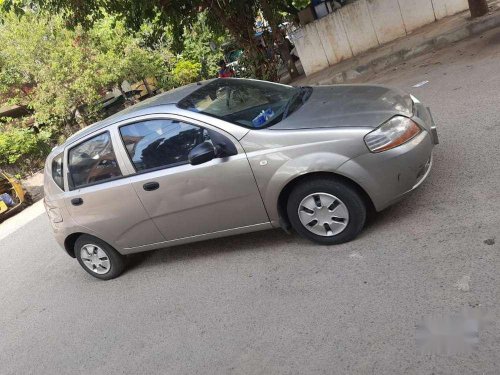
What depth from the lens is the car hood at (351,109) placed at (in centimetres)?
395

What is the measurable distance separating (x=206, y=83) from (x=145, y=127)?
960 mm

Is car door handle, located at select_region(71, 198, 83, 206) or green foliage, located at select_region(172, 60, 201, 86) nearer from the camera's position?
car door handle, located at select_region(71, 198, 83, 206)

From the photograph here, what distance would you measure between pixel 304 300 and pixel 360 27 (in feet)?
37.3

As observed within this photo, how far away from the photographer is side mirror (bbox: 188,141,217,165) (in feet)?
13.3

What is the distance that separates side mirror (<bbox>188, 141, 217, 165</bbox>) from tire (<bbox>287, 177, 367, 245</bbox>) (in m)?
0.77

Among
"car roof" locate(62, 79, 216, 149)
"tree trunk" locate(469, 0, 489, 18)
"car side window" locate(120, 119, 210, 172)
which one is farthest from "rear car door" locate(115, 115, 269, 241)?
"tree trunk" locate(469, 0, 489, 18)

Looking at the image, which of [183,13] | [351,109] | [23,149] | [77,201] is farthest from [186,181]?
[23,149]

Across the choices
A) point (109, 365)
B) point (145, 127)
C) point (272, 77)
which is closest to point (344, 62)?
point (272, 77)

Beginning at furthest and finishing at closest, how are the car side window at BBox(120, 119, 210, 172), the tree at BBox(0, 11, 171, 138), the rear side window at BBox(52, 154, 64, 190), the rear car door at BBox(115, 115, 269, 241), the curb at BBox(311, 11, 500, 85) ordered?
the tree at BBox(0, 11, 171, 138) < the curb at BBox(311, 11, 500, 85) < the rear side window at BBox(52, 154, 64, 190) < the car side window at BBox(120, 119, 210, 172) < the rear car door at BBox(115, 115, 269, 241)

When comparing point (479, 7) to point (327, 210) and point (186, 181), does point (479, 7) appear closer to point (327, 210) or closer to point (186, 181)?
point (327, 210)

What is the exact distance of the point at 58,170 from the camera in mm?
5242

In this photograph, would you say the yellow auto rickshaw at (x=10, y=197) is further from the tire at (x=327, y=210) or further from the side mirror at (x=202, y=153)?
the tire at (x=327, y=210)

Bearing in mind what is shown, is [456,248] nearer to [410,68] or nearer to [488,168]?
[488,168]

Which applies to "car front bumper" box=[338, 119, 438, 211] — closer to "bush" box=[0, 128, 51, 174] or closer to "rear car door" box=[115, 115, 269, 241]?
"rear car door" box=[115, 115, 269, 241]
